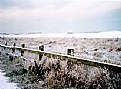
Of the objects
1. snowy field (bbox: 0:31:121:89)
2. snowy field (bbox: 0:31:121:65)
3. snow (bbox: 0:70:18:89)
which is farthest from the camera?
snowy field (bbox: 0:31:121:65)

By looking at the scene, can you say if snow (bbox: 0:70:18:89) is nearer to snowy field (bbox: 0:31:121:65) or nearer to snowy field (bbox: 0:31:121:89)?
snowy field (bbox: 0:31:121:89)

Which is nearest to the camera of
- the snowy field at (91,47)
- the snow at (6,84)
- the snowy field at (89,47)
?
the snow at (6,84)

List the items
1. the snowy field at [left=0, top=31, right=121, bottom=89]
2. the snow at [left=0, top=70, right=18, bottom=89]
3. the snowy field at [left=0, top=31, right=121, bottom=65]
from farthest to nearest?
the snowy field at [left=0, top=31, right=121, bottom=65]
the snowy field at [left=0, top=31, right=121, bottom=89]
the snow at [left=0, top=70, right=18, bottom=89]

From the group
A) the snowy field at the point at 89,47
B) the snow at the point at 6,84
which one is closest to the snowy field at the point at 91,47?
the snowy field at the point at 89,47

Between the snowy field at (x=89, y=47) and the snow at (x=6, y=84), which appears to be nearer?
the snow at (x=6, y=84)

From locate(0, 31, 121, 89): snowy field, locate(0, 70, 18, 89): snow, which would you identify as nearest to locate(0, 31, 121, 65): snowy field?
locate(0, 31, 121, 89): snowy field

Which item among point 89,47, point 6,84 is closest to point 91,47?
point 89,47

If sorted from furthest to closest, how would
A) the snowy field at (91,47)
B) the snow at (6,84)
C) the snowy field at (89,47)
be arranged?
1. the snowy field at (91,47)
2. the snowy field at (89,47)
3. the snow at (6,84)

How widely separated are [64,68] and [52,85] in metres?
0.60

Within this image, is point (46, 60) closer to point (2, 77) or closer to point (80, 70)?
point (2, 77)

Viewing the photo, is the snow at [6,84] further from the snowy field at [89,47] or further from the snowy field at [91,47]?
the snowy field at [91,47]

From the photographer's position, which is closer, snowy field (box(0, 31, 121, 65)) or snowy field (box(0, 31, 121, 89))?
snowy field (box(0, 31, 121, 89))

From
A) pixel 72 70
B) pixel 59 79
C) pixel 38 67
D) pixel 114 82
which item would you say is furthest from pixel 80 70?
pixel 38 67

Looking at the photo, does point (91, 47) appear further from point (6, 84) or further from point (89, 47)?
point (6, 84)
